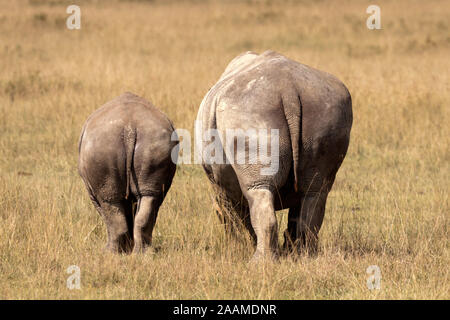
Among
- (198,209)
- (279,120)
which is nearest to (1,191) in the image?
(198,209)

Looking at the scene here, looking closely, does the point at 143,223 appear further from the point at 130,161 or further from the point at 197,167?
the point at 197,167

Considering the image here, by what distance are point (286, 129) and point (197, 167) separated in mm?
4743

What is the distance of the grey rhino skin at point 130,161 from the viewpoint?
5941mm

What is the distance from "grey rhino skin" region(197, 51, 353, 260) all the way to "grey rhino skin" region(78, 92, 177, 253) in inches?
17.3

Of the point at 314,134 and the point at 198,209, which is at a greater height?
the point at 314,134

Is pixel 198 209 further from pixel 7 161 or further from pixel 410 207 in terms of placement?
pixel 7 161

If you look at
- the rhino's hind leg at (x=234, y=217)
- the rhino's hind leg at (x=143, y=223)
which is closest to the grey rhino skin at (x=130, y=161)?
the rhino's hind leg at (x=143, y=223)

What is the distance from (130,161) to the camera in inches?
233

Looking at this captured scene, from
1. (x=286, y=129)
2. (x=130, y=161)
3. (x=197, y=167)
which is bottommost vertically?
(x=197, y=167)

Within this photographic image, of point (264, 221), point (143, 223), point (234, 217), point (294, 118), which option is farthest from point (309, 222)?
point (143, 223)

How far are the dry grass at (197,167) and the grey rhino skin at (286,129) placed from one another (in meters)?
0.36

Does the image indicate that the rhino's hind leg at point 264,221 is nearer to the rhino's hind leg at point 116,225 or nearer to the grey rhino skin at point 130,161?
the grey rhino skin at point 130,161

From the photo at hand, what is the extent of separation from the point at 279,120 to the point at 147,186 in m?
1.25
